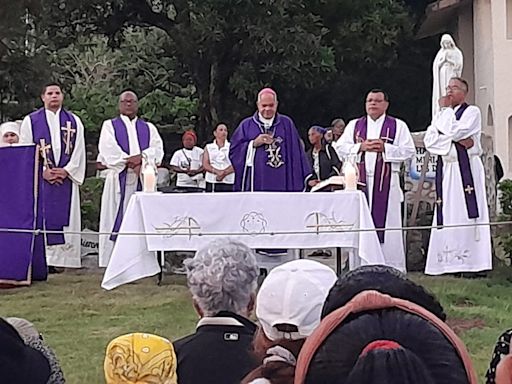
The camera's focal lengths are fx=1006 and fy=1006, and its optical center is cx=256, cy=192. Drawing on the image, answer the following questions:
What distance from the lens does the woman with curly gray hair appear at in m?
3.10

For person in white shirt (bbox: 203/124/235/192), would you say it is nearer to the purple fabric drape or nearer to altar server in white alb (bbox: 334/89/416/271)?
the purple fabric drape

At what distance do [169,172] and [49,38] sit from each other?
3.84m

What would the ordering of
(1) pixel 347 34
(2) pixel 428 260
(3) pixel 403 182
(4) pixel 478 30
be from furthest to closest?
(4) pixel 478 30
(1) pixel 347 34
(3) pixel 403 182
(2) pixel 428 260

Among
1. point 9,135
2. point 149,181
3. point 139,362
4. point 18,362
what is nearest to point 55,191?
point 9,135

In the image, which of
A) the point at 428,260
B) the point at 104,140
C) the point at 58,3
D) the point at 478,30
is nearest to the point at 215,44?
the point at 58,3

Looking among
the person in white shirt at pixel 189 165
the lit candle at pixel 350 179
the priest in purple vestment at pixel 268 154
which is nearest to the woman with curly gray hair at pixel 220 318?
the lit candle at pixel 350 179

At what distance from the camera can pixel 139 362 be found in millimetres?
2506

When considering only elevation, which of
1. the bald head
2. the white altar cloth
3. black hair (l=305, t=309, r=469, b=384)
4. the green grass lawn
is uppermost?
the bald head

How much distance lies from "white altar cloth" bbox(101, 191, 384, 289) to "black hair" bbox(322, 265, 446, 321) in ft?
18.3

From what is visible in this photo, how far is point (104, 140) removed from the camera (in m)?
9.48

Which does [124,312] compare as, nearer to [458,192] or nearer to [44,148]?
[44,148]

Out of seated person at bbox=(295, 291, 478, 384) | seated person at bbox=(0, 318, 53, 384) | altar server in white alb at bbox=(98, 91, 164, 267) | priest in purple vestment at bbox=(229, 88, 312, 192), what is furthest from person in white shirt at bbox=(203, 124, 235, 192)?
seated person at bbox=(295, 291, 478, 384)

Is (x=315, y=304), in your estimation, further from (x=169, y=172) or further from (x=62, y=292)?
(x=169, y=172)

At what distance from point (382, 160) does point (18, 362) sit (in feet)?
23.6
